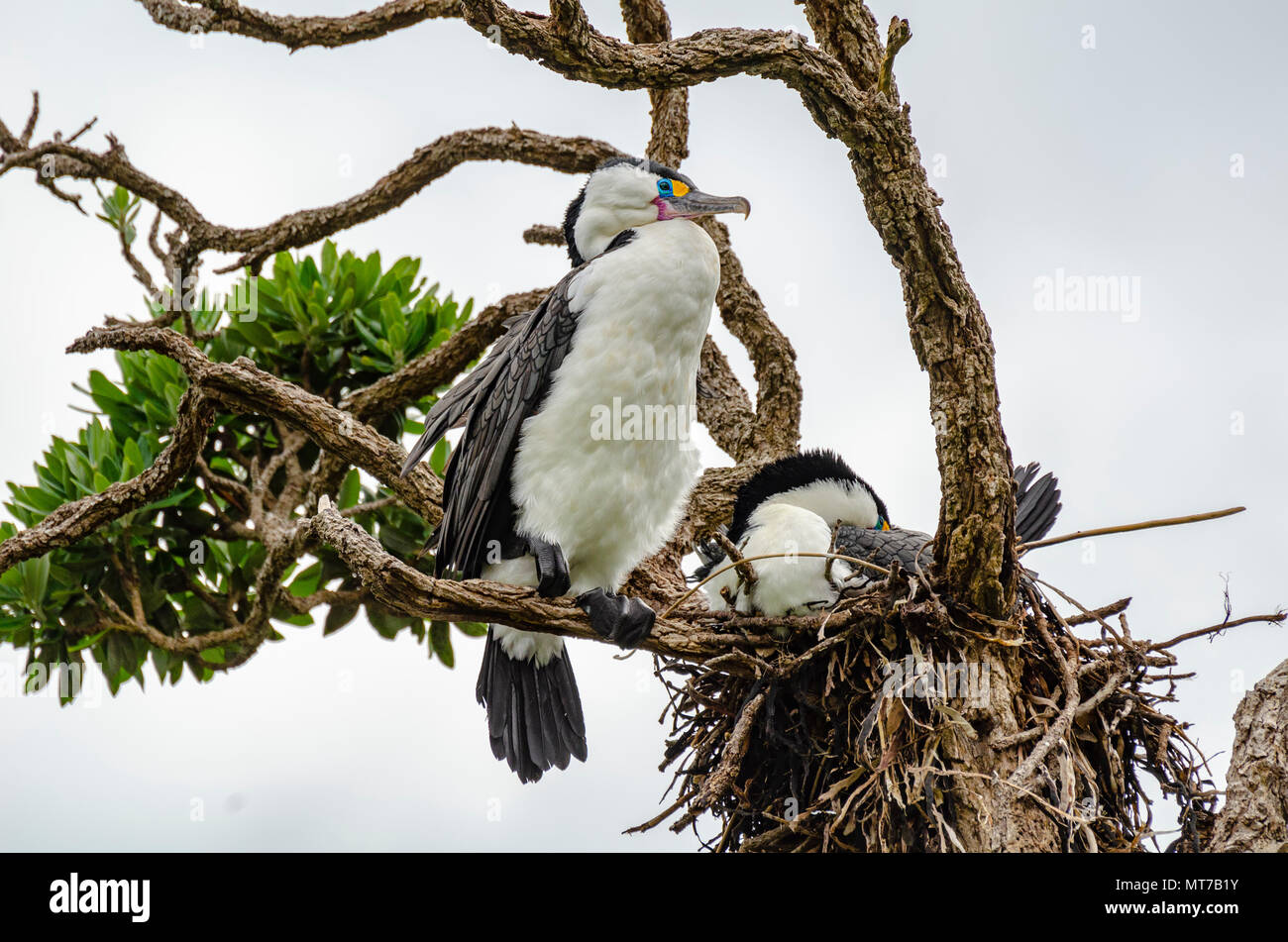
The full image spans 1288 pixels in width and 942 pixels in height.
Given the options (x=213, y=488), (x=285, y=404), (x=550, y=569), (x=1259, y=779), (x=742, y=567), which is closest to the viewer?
(x=1259, y=779)

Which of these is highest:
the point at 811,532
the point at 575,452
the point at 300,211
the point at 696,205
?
the point at 300,211

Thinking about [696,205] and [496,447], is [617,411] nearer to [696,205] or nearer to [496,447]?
[496,447]

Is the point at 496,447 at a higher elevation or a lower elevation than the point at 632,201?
lower

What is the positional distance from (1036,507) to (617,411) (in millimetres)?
1777

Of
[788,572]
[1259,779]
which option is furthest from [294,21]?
[1259,779]

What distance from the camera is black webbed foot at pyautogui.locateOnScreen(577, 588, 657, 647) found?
10.4 ft

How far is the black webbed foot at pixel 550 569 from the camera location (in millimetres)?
3357

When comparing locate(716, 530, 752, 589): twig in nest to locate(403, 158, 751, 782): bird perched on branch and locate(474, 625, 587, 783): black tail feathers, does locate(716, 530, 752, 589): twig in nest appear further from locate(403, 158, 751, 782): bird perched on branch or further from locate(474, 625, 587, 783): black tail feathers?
locate(474, 625, 587, 783): black tail feathers

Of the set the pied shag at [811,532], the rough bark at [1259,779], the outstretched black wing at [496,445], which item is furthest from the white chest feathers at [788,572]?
the rough bark at [1259,779]

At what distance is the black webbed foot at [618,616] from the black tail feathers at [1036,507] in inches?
67.9

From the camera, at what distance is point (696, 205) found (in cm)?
376

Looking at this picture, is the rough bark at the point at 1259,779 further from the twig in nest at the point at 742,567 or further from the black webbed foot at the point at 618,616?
the black webbed foot at the point at 618,616

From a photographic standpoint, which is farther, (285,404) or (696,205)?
(285,404)

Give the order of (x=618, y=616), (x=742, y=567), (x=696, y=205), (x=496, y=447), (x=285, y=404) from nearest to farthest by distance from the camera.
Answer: (x=618, y=616)
(x=496, y=447)
(x=742, y=567)
(x=696, y=205)
(x=285, y=404)
